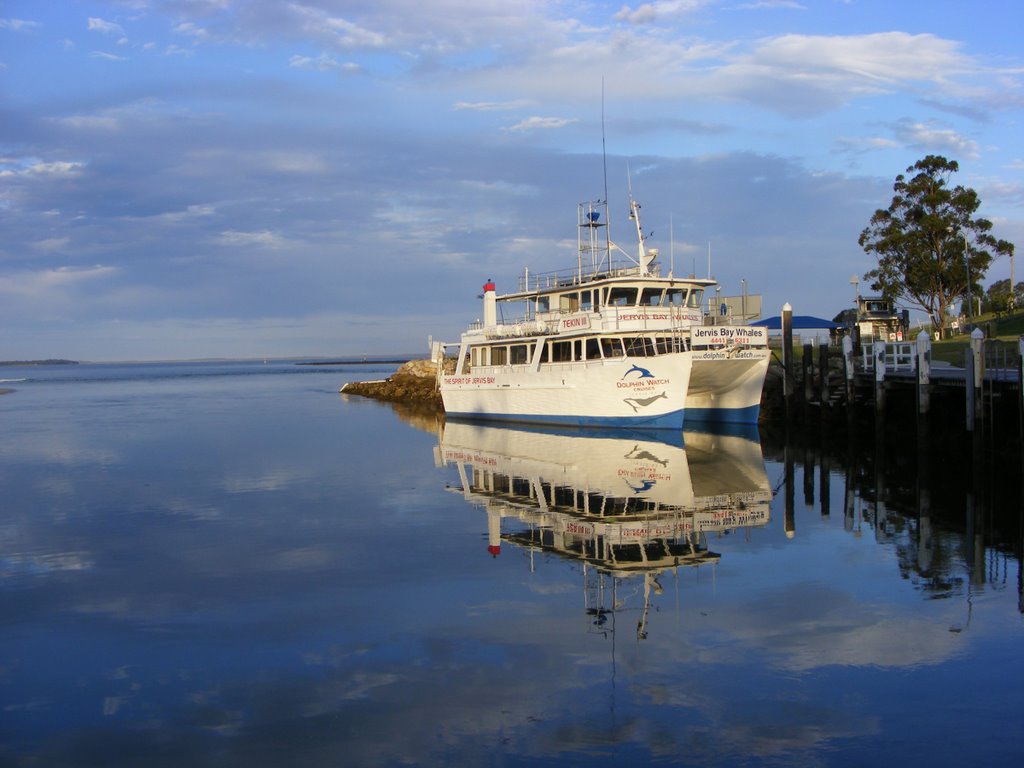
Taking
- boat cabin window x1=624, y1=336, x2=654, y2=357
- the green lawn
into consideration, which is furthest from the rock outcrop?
the green lawn

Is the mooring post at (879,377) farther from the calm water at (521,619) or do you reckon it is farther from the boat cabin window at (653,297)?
the boat cabin window at (653,297)

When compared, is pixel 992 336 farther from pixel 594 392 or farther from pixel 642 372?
pixel 594 392

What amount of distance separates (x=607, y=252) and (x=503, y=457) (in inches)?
389

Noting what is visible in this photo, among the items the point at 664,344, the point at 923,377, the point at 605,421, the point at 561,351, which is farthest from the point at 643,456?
the point at 561,351

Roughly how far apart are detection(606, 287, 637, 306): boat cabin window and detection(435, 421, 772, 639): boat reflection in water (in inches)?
164

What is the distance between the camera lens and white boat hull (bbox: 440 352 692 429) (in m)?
27.1

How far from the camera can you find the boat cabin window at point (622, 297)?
2883 centimetres

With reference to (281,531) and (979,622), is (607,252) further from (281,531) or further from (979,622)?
(979,622)

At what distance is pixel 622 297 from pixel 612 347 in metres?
1.72

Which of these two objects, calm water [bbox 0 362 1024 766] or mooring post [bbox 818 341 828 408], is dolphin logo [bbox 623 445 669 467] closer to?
calm water [bbox 0 362 1024 766]

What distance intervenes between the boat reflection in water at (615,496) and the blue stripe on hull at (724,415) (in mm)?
922

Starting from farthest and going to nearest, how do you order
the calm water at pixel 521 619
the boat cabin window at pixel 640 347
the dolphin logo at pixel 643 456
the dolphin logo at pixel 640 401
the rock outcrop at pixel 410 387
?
the rock outcrop at pixel 410 387, the boat cabin window at pixel 640 347, the dolphin logo at pixel 640 401, the dolphin logo at pixel 643 456, the calm water at pixel 521 619

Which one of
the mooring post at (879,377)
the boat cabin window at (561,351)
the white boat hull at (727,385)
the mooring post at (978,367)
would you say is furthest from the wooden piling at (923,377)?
the boat cabin window at (561,351)

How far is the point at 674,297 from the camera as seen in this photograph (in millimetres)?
29562
